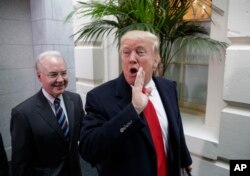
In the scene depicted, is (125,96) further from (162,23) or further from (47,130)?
(162,23)

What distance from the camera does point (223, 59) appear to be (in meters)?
2.08

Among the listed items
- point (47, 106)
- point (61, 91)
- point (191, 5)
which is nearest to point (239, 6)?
point (191, 5)

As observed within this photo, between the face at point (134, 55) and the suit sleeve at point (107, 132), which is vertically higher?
the face at point (134, 55)

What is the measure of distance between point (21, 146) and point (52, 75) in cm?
53

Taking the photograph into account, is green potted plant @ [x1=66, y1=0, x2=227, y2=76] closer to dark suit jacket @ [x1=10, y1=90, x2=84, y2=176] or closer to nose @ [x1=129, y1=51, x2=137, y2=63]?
nose @ [x1=129, y1=51, x2=137, y2=63]

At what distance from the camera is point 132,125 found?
3.42ft

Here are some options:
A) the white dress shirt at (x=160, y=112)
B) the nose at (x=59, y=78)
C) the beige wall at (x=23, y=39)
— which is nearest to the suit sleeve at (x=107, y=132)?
the white dress shirt at (x=160, y=112)

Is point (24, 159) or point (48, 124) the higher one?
point (48, 124)

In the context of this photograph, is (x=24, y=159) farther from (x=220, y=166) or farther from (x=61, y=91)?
(x=220, y=166)

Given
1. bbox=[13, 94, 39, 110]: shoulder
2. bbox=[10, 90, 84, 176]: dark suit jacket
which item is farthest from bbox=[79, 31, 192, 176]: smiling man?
bbox=[13, 94, 39, 110]: shoulder

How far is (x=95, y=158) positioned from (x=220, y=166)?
1458mm

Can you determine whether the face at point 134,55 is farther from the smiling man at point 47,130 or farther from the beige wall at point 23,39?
the beige wall at point 23,39

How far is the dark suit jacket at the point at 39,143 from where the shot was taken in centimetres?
156

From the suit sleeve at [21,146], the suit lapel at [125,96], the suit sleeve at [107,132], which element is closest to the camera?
the suit sleeve at [107,132]
